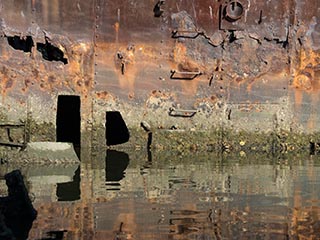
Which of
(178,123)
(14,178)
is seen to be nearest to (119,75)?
(178,123)

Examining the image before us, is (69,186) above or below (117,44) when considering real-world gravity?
below

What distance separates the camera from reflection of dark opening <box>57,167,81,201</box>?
535 centimetres

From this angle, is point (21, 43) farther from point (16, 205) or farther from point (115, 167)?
point (16, 205)

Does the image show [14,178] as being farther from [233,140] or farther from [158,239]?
[233,140]

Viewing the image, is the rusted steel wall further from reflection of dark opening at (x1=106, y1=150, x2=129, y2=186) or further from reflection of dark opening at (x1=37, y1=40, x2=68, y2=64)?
reflection of dark opening at (x1=106, y1=150, x2=129, y2=186)

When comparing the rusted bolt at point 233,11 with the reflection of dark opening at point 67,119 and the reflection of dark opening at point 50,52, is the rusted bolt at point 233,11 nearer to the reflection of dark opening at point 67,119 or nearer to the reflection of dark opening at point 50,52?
the reflection of dark opening at point 50,52

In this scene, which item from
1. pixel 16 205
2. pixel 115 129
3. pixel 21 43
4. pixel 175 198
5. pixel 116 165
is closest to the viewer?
pixel 16 205

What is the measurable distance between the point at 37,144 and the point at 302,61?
377 centimetres

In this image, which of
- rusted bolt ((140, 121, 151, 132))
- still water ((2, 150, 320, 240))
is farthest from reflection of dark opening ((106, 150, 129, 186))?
rusted bolt ((140, 121, 151, 132))

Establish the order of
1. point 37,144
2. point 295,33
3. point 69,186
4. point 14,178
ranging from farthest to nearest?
point 295,33, point 37,144, point 69,186, point 14,178

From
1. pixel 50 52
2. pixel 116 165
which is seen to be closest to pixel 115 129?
pixel 50 52

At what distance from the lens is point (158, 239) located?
408 cm

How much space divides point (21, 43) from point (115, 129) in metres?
1.76

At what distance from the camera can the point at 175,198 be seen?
17.7 ft
